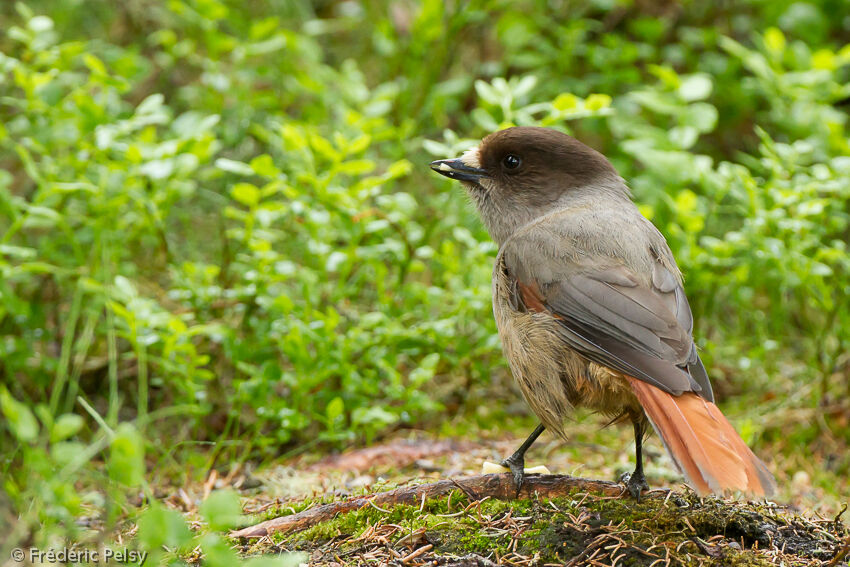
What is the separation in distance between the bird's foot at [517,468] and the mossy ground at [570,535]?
0.14 meters

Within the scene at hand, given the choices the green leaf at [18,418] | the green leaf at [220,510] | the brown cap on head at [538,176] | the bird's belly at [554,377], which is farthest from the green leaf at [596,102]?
the green leaf at [18,418]

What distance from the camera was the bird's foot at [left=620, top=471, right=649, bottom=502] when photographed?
299 cm

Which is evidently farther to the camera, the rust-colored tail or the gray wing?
the gray wing

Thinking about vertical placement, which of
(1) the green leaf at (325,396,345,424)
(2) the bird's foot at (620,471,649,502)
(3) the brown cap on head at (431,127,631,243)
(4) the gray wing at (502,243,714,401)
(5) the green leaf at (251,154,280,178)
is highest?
(5) the green leaf at (251,154,280,178)

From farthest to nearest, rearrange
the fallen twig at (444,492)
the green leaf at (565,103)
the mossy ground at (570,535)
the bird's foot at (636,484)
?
the green leaf at (565,103) < the bird's foot at (636,484) < the fallen twig at (444,492) < the mossy ground at (570,535)

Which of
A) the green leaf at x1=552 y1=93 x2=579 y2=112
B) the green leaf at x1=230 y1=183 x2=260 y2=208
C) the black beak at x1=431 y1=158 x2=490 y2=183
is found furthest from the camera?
the black beak at x1=431 y1=158 x2=490 y2=183

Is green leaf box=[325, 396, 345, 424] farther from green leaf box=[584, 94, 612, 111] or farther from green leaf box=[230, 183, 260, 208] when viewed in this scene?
green leaf box=[584, 94, 612, 111]

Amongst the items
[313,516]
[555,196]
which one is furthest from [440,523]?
[555,196]

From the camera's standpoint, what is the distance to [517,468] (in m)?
3.13

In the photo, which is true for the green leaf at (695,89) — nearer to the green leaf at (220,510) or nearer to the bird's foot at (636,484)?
the bird's foot at (636,484)

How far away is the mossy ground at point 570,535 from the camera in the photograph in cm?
259

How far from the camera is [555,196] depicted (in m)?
3.99

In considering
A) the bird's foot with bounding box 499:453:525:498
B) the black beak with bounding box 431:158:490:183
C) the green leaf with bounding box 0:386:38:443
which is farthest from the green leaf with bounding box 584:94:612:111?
the green leaf with bounding box 0:386:38:443

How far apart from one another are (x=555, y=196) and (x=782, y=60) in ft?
6.90
